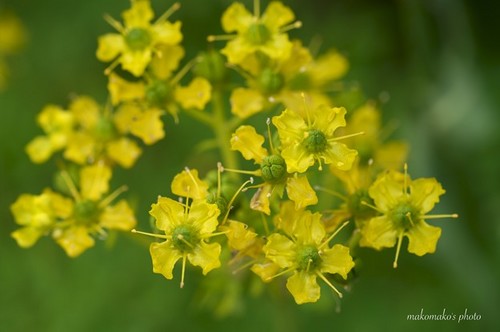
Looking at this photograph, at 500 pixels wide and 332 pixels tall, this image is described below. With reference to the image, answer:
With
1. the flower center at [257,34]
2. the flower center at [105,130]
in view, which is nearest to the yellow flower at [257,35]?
the flower center at [257,34]

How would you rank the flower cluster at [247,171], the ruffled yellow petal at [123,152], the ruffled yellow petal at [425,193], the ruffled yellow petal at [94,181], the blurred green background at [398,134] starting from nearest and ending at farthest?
the flower cluster at [247,171] < the ruffled yellow petal at [425,193] < the ruffled yellow petal at [94,181] < the ruffled yellow petal at [123,152] < the blurred green background at [398,134]

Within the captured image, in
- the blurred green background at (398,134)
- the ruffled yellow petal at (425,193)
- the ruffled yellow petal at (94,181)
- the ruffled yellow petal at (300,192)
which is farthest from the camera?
the blurred green background at (398,134)

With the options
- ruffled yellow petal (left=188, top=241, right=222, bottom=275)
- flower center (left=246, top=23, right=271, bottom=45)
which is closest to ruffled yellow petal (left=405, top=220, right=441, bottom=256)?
ruffled yellow petal (left=188, top=241, right=222, bottom=275)

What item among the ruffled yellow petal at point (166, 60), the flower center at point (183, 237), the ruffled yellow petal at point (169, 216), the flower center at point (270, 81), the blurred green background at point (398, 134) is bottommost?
the blurred green background at point (398, 134)

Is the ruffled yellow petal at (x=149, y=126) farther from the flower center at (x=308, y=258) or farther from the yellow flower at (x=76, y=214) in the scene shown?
the flower center at (x=308, y=258)

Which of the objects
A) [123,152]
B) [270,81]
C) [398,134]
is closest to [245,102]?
[270,81]

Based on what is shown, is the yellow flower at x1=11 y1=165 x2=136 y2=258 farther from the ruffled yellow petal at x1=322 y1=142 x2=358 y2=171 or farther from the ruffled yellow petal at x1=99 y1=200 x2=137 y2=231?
the ruffled yellow petal at x1=322 y1=142 x2=358 y2=171

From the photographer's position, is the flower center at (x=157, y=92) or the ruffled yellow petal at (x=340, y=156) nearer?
the ruffled yellow petal at (x=340, y=156)
